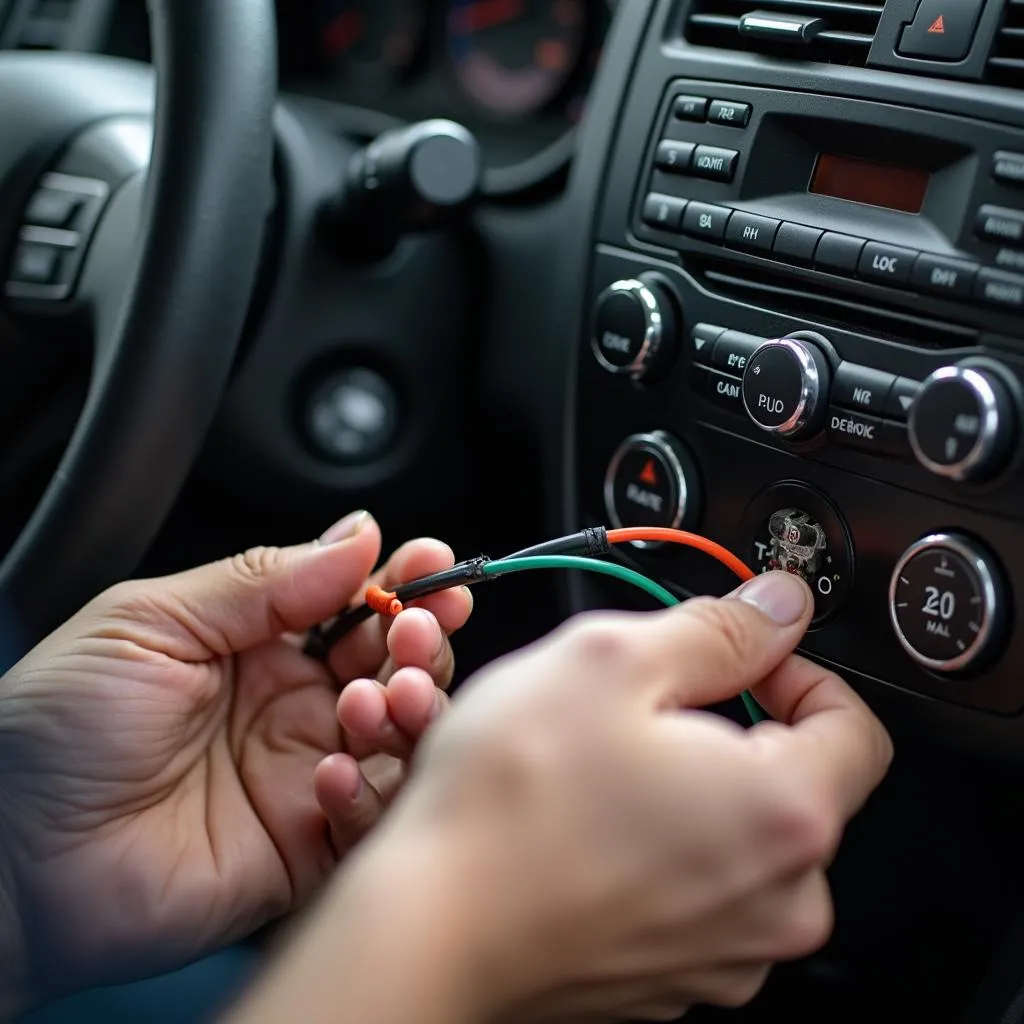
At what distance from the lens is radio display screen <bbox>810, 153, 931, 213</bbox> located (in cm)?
76

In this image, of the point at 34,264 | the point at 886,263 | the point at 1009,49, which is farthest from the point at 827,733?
the point at 34,264

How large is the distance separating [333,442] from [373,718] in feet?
1.55

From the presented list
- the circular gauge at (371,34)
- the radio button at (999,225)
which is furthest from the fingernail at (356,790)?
the circular gauge at (371,34)

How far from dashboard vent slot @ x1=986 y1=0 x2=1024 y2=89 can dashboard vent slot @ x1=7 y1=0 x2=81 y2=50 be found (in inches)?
41.7

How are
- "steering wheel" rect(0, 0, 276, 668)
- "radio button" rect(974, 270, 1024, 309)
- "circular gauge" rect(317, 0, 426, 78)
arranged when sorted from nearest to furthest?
"radio button" rect(974, 270, 1024, 309)
"steering wheel" rect(0, 0, 276, 668)
"circular gauge" rect(317, 0, 426, 78)

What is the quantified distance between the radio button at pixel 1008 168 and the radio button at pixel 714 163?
18cm

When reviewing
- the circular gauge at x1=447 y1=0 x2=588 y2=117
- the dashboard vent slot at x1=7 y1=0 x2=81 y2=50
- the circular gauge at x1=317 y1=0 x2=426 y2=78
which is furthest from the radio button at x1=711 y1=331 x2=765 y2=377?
the dashboard vent slot at x1=7 y1=0 x2=81 y2=50

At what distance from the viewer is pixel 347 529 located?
0.85 m

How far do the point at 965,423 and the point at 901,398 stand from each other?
0.18 feet

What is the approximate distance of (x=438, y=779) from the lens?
0.50 meters

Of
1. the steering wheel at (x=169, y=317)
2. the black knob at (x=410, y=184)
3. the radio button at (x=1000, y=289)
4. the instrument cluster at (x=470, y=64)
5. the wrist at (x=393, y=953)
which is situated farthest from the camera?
the instrument cluster at (x=470, y=64)

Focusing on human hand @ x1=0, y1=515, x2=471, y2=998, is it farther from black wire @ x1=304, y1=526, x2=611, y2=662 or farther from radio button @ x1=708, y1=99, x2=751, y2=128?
radio button @ x1=708, y1=99, x2=751, y2=128

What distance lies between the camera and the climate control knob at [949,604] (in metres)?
0.70

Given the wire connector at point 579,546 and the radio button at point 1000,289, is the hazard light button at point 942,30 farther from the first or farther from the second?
the wire connector at point 579,546
